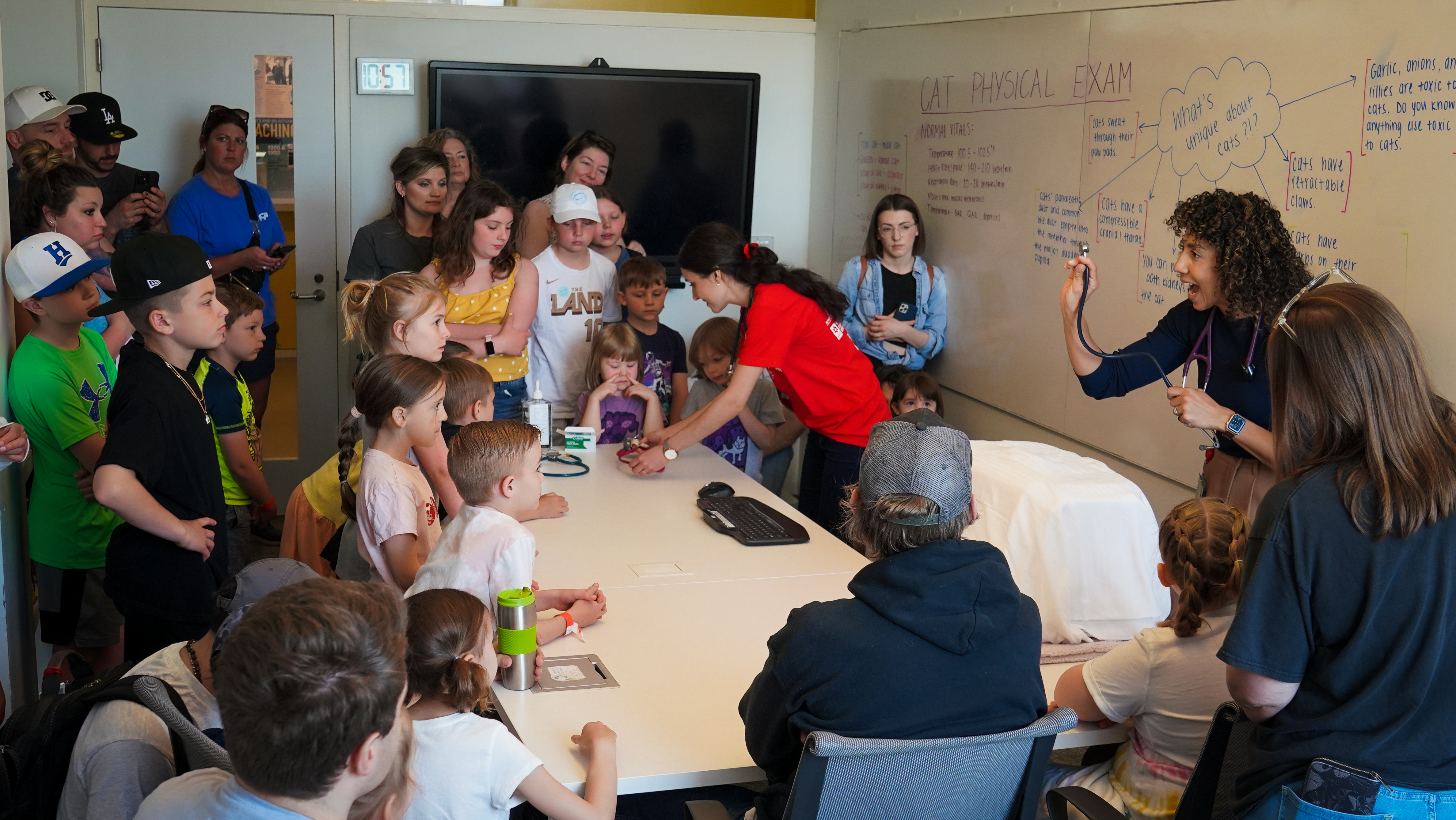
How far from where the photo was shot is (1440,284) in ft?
8.13

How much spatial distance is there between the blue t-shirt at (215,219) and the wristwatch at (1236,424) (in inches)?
145

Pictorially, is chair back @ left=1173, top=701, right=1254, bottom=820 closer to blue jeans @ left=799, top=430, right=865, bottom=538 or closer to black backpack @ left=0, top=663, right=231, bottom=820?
black backpack @ left=0, top=663, right=231, bottom=820

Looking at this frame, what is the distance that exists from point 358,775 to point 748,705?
64 cm

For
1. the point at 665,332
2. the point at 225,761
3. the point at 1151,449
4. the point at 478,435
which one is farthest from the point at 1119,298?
the point at 225,761

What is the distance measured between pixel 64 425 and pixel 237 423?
0.56 metres

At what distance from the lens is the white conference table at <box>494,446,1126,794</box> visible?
1819mm

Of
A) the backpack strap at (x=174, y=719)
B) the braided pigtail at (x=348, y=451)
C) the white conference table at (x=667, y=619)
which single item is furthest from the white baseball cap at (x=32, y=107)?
the backpack strap at (x=174, y=719)

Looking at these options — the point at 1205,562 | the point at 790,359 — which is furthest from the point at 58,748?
the point at 790,359

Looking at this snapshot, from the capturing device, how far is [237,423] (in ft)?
11.0

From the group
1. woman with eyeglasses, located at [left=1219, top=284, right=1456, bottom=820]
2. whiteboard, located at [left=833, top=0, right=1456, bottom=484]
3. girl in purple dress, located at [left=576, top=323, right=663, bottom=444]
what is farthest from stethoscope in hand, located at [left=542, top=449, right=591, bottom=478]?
woman with eyeglasses, located at [left=1219, top=284, right=1456, bottom=820]

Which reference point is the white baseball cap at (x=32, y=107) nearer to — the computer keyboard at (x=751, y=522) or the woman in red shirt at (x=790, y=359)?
the woman in red shirt at (x=790, y=359)

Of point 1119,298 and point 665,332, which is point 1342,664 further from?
point 665,332

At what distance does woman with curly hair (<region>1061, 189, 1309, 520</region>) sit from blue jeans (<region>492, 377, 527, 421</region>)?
204cm

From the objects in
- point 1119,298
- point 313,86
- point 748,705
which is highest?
point 313,86
